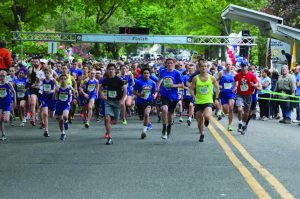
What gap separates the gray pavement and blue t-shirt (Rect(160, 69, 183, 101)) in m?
1.01

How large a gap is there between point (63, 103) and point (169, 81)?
2499 mm

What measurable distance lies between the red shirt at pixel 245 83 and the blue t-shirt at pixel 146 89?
2152mm

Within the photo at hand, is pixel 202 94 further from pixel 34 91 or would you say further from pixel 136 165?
pixel 34 91

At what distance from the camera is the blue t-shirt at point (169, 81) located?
14633 mm

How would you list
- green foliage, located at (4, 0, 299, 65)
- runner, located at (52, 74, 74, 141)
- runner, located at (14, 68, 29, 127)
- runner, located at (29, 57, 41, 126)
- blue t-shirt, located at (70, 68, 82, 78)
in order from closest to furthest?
runner, located at (52, 74, 74, 141) → runner, located at (29, 57, 41, 126) → runner, located at (14, 68, 29, 127) → blue t-shirt, located at (70, 68, 82, 78) → green foliage, located at (4, 0, 299, 65)

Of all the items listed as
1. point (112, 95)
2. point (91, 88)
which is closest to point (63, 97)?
point (112, 95)

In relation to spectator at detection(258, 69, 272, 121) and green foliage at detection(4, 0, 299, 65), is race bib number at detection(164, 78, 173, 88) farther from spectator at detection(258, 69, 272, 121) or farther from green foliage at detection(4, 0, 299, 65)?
spectator at detection(258, 69, 272, 121)

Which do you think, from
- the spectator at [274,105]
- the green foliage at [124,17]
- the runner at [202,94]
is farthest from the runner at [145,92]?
the spectator at [274,105]

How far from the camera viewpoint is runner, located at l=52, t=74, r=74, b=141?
14727 millimetres

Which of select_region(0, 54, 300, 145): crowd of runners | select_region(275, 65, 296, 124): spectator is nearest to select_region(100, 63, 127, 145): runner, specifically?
select_region(0, 54, 300, 145): crowd of runners

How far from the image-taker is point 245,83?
628 inches

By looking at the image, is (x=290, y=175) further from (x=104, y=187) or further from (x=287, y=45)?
(x=287, y=45)

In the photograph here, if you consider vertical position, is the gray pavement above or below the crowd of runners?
below

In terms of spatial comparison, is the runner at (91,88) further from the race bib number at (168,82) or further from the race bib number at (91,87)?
the race bib number at (168,82)
